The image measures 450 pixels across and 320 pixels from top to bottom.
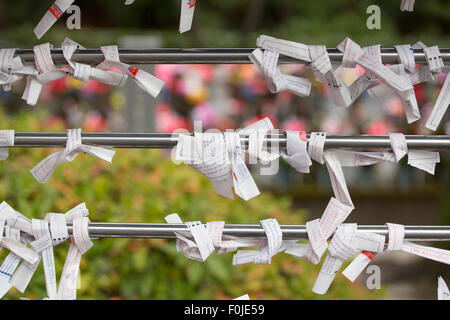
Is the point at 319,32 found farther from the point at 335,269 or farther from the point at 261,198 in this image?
the point at 335,269

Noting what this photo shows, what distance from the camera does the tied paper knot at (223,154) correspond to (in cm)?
85

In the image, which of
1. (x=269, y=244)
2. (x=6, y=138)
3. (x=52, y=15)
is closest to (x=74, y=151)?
(x=6, y=138)

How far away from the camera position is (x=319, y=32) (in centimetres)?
570

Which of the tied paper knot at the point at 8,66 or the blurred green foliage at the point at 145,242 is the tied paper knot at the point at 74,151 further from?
the blurred green foliage at the point at 145,242

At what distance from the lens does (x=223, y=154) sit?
0.85 meters

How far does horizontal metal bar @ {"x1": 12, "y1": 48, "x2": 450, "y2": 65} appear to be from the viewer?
2.85 feet

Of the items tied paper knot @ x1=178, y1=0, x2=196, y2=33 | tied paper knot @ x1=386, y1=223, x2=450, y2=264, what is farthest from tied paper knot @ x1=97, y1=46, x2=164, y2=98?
tied paper knot @ x1=386, y1=223, x2=450, y2=264

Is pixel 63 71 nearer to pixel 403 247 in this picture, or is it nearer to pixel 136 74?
pixel 136 74

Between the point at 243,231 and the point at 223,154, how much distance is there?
13 centimetres

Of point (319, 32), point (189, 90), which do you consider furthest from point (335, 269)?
point (319, 32)

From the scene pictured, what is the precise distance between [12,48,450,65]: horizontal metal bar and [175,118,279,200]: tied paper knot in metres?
0.12

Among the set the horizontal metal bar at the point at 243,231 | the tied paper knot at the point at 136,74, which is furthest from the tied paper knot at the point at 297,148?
the tied paper knot at the point at 136,74

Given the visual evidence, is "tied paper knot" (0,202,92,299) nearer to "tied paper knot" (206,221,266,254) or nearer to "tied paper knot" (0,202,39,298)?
"tied paper knot" (0,202,39,298)
